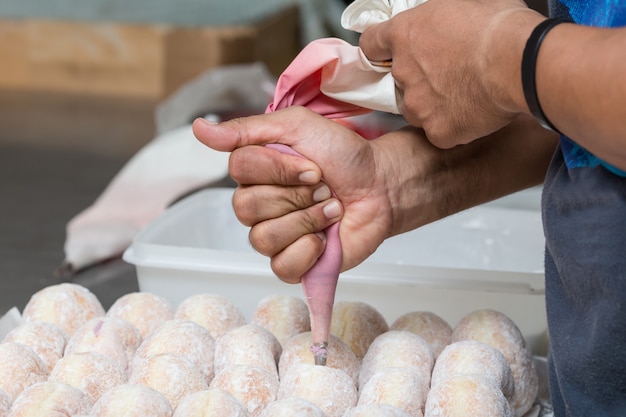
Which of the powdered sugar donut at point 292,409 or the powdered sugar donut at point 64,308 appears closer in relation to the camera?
the powdered sugar donut at point 292,409

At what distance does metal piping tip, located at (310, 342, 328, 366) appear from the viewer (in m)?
0.96

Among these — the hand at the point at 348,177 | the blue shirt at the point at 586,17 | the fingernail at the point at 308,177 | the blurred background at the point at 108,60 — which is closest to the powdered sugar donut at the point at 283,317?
the hand at the point at 348,177

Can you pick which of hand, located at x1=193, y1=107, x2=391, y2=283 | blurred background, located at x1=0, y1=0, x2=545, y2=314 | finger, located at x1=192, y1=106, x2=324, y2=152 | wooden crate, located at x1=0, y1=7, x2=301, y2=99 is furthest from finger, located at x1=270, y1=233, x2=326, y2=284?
wooden crate, located at x1=0, y1=7, x2=301, y2=99

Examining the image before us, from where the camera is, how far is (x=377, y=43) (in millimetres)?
979

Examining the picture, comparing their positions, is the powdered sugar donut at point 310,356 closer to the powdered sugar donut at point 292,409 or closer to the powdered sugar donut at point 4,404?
the powdered sugar donut at point 292,409

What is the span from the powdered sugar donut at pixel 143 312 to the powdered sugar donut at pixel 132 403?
0.22 metres

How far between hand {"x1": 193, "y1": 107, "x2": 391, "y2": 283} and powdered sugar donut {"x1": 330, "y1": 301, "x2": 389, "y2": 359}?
0.12 m

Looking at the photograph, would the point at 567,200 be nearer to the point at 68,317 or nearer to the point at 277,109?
the point at 277,109

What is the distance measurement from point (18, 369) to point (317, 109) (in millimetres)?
429

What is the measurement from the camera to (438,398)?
886 millimetres

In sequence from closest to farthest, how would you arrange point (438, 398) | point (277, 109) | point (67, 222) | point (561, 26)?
point (561, 26) → point (438, 398) → point (277, 109) → point (67, 222)

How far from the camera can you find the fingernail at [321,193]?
3.17 ft

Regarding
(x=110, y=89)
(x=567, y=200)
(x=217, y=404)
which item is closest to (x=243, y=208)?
(x=217, y=404)

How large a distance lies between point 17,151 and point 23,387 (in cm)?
139
